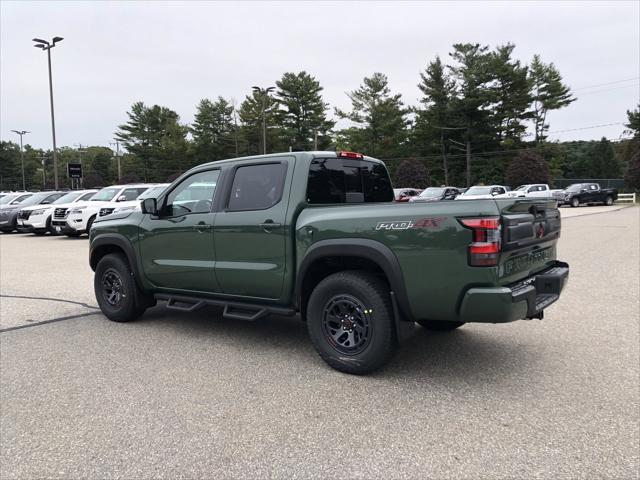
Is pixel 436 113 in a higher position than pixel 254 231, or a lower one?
higher

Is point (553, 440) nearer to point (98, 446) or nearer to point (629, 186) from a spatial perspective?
point (98, 446)

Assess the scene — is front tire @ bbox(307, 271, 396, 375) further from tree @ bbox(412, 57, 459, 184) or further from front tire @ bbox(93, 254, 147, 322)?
tree @ bbox(412, 57, 459, 184)

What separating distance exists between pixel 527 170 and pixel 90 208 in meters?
48.0

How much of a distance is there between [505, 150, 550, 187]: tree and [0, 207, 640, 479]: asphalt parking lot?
51949mm

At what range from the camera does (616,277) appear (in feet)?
29.3

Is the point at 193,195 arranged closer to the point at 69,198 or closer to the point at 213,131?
the point at 69,198

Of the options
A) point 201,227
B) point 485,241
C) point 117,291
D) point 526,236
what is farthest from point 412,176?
point 485,241

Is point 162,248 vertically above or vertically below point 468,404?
above

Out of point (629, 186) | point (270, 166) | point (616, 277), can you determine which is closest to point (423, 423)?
point (270, 166)

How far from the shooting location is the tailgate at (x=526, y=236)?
3773mm

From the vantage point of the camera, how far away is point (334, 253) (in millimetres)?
4273

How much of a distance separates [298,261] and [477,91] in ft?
206

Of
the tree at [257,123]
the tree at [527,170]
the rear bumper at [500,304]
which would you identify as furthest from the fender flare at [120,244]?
the tree at [257,123]

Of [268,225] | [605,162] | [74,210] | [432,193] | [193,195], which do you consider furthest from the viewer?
[605,162]
